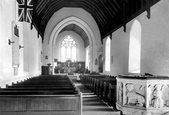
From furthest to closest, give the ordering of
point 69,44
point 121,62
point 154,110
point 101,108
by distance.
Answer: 1. point 69,44
2. point 121,62
3. point 101,108
4. point 154,110

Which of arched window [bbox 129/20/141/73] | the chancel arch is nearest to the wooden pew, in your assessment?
arched window [bbox 129/20/141/73]

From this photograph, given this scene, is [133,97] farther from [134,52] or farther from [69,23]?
[69,23]

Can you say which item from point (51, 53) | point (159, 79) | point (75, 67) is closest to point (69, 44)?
point (75, 67)

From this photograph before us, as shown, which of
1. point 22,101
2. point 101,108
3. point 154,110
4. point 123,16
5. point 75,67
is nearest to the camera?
point 22,101

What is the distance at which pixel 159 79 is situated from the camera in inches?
158

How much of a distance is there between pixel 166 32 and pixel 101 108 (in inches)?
126

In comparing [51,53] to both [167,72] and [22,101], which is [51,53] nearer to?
[167,72]

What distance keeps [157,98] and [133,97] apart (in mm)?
510

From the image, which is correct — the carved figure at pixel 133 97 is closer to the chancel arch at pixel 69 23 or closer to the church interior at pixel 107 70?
the church interior at pixel 107 70

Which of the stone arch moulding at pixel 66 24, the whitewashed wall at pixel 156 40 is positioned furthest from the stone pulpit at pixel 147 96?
the stone arch moulding at pixel 66 24

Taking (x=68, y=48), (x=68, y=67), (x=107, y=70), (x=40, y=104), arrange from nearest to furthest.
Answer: (x=40, y=104) < (x=107, y=70) < (x=68, y=67) < (x=68, y=48)

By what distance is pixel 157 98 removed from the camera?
3963 mm

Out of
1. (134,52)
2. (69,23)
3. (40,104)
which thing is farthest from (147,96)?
(69,23)

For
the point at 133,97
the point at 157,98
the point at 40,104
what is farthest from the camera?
the point at 133,97
